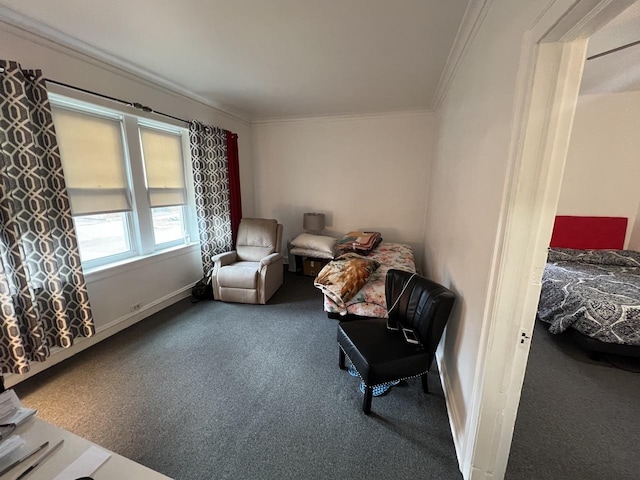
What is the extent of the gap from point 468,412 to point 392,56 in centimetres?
275

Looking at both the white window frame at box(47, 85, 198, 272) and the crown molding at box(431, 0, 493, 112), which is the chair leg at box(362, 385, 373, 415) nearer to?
the crown molding at box(431, 0, 493, 112)

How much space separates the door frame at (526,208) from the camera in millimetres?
851

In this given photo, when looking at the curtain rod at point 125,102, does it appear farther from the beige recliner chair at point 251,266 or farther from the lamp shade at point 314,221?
the lamp shade at point 314,221

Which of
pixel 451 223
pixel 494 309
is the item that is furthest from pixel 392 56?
pixel 494 309

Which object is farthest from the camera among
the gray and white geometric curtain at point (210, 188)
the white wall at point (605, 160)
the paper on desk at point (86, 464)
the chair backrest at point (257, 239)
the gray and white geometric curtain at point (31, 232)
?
the chair backrest at point (257, 239)

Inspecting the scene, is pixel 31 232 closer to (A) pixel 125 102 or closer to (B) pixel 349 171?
(A) pixel 125 102

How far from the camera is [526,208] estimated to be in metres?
0.97

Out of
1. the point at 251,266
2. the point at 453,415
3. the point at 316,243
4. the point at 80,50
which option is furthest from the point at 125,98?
the point at 453,415

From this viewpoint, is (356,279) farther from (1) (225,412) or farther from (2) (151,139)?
(2) (151,139)

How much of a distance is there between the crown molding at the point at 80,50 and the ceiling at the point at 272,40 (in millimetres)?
22

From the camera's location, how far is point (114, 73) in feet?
7.91

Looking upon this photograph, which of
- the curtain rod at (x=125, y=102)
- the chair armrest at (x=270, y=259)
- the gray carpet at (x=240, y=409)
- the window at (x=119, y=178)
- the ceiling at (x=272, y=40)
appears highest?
the ceiling at (x=272, y=40)

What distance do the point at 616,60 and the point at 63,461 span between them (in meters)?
4.40

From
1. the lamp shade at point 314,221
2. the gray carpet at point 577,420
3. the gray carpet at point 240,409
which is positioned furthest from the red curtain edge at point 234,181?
the gray carpet at point 577,420
